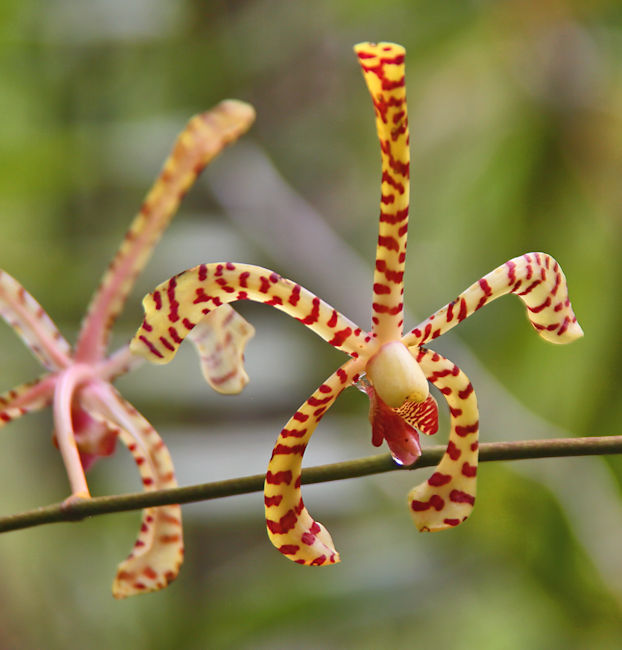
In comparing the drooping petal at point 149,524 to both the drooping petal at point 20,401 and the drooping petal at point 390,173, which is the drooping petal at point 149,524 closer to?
the drooping petal at point 20,401

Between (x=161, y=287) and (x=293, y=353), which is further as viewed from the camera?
(x=293, y=353)

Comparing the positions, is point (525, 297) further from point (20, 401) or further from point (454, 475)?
point (20, 401)

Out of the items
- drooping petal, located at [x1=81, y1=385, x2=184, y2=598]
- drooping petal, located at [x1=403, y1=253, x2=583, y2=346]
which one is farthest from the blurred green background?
drooping petal, located at [x1=403, y1=253, x2=583, y2=346]

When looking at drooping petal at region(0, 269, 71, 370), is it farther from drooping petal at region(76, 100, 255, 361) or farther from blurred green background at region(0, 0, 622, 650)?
blurred green background at region(0, 0, 622, 650)

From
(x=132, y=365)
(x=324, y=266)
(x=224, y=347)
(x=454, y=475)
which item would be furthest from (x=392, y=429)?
(x=324, y=266)

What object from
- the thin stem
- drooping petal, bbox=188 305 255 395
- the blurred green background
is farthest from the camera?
the blurred green background

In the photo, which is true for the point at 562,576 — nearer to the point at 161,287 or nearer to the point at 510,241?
the point at 510,241

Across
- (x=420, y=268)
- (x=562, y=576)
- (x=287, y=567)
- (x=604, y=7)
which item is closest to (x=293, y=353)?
(x=420, y=268)
